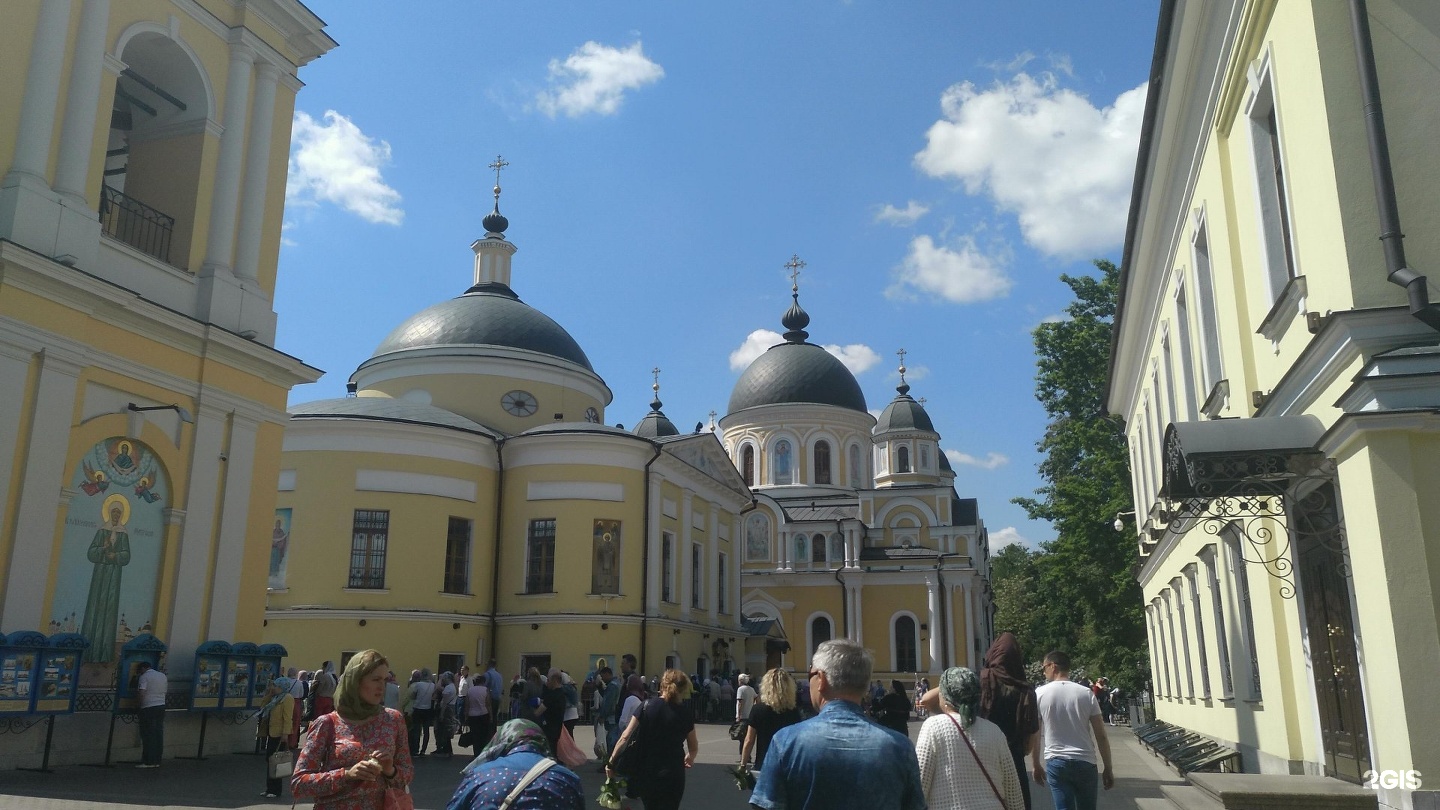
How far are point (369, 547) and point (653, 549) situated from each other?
25.4 ft

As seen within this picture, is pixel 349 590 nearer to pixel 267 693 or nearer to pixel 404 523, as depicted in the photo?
pixel 404 523

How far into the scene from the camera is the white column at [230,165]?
1580 cm

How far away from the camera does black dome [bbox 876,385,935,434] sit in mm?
58719

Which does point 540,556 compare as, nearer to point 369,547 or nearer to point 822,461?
point 369,547

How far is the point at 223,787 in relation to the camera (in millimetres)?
12016

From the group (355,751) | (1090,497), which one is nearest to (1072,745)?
(355,751)

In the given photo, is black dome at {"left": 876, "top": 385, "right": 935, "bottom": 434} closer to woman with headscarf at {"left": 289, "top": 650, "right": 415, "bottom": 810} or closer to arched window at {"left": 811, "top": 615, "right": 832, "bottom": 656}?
arched window at {"left": 811, "top": 615, "right": 832, "bottom": 656}

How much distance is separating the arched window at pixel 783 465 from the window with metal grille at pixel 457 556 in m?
28.5

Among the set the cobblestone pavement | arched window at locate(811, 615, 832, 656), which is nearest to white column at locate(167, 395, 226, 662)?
the cobblestone pavement

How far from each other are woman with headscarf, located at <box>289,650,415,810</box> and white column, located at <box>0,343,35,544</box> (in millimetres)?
9792

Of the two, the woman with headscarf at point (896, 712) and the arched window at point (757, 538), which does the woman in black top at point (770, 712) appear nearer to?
the woman with headscarf at point (896, 712)

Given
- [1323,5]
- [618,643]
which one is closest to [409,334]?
[618,643]

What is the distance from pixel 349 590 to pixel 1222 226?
2267 centimetres

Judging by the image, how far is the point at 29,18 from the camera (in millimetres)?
13258
